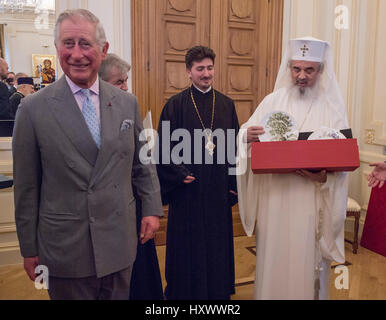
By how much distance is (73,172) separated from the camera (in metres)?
1.72

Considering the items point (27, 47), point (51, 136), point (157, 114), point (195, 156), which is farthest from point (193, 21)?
point (51, 136)

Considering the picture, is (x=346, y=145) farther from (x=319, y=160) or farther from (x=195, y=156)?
(x=195, y=156)

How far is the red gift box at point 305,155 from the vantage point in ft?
7.99

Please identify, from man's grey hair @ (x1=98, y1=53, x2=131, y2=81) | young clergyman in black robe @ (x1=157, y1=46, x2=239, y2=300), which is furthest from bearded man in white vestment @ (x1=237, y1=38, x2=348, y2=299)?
man's grey hair @ (x1=98, y1=53, x2=131, y2=81)

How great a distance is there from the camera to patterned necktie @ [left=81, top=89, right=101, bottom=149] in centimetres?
179

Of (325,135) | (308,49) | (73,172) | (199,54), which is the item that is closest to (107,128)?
(73,172)

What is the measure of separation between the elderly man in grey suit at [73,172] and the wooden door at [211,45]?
279cm

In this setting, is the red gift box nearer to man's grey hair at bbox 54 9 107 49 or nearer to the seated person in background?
man's grey hair at bbox 54 9 107 49

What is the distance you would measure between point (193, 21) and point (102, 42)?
3129mm

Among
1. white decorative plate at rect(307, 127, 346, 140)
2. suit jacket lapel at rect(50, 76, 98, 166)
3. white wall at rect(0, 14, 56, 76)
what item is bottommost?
white decorative plate at rect(307, 127, 346, 140)

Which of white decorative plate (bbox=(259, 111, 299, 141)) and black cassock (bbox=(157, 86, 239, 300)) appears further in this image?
black cassock (bbox=(157, 86, 239, 300))

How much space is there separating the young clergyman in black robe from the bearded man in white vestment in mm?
405

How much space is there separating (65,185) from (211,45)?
352 cm

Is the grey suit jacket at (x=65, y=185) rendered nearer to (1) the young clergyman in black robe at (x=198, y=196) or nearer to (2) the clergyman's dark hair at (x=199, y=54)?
(1) the young clergyman in black robe at (x=198, y=196)
